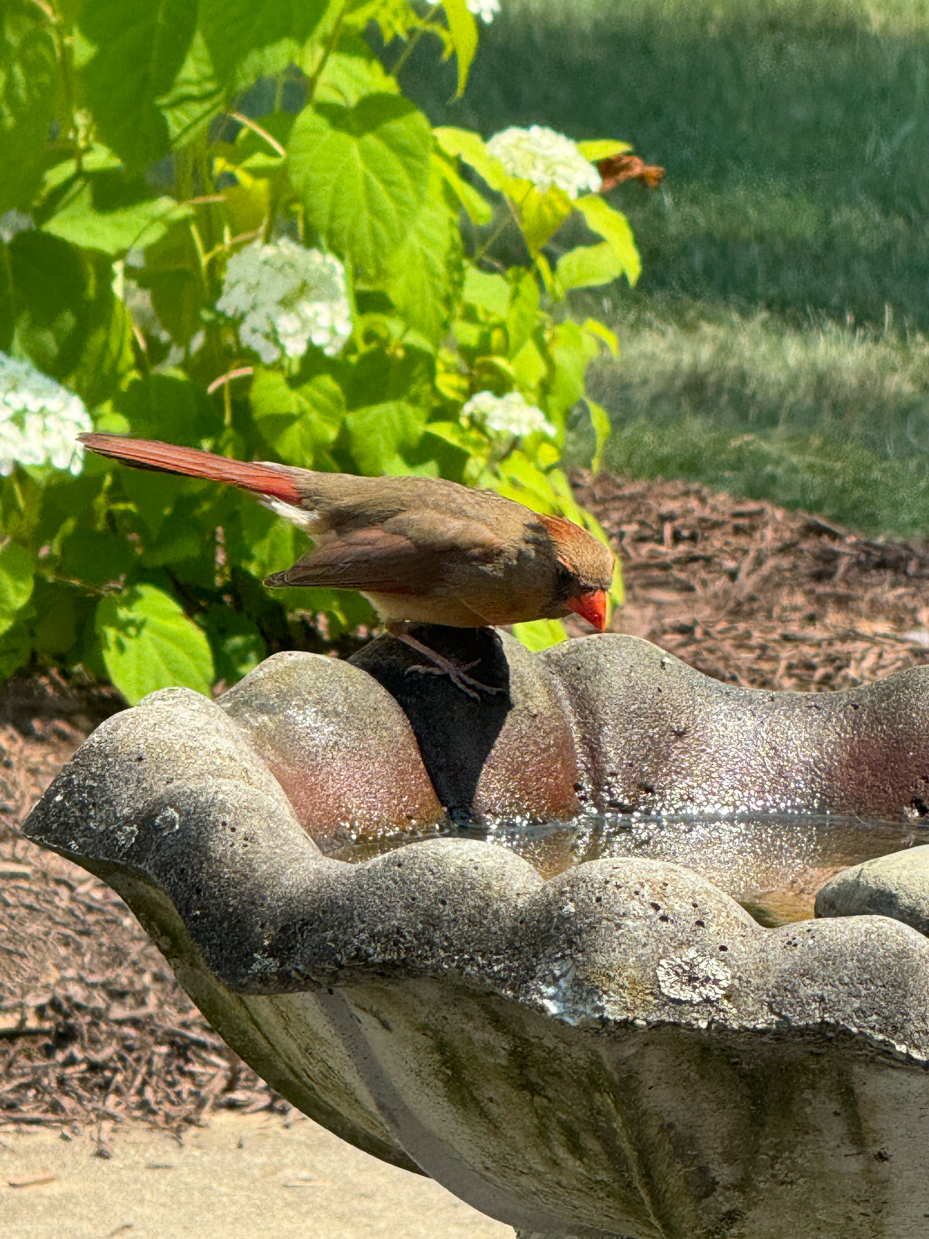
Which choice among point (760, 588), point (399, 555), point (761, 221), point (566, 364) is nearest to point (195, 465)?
point (399, 555)

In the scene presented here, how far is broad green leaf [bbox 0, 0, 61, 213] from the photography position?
291cm

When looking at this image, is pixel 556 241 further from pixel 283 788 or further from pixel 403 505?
pixel 283 788

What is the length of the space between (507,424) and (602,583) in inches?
51.9

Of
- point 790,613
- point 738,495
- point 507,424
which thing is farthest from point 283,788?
point 738,495

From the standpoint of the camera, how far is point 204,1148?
3117 mm

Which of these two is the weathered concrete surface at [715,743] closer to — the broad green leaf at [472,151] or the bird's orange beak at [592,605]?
the bird's orange beak at [592,605]

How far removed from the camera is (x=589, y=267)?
4340 millimetres

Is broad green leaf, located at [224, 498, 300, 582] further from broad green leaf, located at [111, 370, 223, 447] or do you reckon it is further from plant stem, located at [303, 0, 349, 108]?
plant stem, located at [303, 0, 349, 108]

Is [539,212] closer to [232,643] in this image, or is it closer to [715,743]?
[232,643]

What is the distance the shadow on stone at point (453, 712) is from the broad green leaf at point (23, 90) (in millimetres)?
1256

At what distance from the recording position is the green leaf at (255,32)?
8.70ft

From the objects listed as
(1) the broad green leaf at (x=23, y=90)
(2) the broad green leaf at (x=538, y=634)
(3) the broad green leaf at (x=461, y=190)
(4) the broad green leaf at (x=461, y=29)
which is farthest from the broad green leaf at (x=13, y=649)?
(4) the broad green leaf at (x=461, y=29)

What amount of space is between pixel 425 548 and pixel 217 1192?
51.8 inches

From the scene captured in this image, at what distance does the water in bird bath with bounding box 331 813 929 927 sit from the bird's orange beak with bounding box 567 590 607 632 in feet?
1.04
